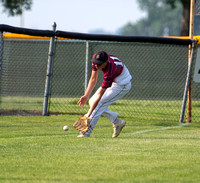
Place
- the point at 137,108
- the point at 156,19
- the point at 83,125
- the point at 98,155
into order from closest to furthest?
the point at 98,155 < the point at 83,125 < the point at 137,108 < the point at 156,19

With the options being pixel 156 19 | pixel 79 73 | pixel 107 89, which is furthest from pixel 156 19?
pixel 107 89

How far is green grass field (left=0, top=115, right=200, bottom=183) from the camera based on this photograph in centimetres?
484

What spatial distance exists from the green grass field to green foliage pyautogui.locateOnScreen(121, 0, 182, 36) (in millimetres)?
123106

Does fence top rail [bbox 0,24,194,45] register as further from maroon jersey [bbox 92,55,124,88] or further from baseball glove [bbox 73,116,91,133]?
baseball glove [bbox 73,116,91,133]

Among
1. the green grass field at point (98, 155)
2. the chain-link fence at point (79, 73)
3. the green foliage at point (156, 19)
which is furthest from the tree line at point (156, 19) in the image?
the green grass field at point (98, 155)

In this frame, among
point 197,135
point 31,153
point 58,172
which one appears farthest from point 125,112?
point 58,172

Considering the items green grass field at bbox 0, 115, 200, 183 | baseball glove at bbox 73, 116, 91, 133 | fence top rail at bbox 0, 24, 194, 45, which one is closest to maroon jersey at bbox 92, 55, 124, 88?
baseball glove at bbox 73, 116, 91, 133

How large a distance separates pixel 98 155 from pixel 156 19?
14126 centimetres

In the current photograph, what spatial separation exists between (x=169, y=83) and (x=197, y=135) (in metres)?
8.59

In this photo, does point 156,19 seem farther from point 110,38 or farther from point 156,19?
point 110,38

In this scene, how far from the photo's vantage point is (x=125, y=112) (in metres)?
12.8

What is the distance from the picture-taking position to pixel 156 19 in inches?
5684

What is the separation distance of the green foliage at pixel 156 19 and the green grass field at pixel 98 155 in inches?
4847

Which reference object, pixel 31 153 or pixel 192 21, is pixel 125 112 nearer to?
pixel 192 21
